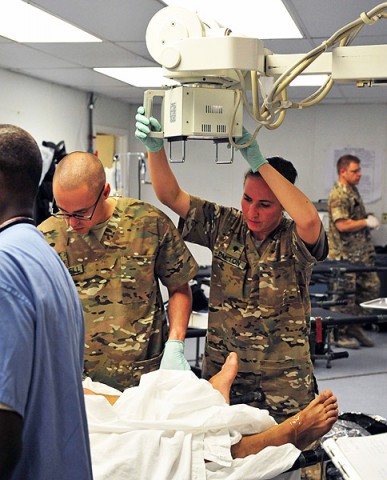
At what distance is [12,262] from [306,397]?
5.01ft

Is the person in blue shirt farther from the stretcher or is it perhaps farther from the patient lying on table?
the stretcher

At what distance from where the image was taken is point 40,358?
1141 millimetres

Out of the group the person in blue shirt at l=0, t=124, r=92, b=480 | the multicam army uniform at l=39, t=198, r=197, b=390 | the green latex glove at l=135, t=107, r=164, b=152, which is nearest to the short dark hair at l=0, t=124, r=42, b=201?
the person in blue shirt at l=0, t=124, r=92, b=480

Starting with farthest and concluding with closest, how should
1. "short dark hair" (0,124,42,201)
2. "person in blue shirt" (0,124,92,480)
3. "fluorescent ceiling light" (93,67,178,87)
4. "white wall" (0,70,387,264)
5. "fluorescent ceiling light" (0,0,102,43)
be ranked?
"white wall" (0,70,387,264) → "fluorescent ceiling light" (93,67,178,87) → "fluorescent ceiling light" (0,0,102,43) → "short dark hair" (0,124,42,201) → "person in blue shirt" (0,124,92,480)

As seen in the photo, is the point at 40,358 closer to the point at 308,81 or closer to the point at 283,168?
the point at 283,168

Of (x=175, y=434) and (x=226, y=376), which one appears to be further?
(x=226, y=376)

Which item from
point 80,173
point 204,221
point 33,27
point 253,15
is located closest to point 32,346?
point 80,173

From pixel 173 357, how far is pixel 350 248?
4.40m

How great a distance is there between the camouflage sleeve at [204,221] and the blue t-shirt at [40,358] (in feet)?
4.11

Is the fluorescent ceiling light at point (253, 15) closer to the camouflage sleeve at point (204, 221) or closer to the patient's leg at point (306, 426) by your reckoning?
the camouflage sleeve at point (204, 221)

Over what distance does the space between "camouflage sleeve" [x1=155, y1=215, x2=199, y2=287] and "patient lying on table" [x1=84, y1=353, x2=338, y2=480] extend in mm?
384

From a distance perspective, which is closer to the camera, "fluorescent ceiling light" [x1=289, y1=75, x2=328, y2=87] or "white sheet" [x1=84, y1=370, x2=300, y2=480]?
"white sheet" [x1=84, y1=370, x2=300, y2=480]

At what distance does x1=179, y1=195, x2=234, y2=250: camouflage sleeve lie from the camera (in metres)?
2.49

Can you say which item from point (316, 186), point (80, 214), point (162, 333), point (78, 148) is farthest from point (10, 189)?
A: point (316, 186)
